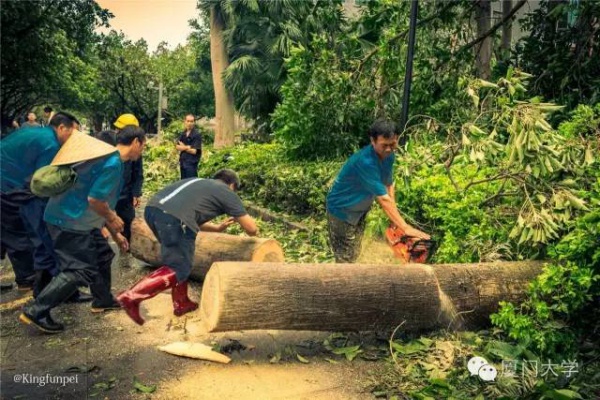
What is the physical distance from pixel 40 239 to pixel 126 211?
1753 mm

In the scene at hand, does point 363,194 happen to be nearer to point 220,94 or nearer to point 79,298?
point 79,298

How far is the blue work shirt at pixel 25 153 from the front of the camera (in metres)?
5.41

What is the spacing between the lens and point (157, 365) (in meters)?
4.30

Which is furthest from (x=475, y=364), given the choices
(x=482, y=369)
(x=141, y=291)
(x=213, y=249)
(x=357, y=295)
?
(x=213, y=249)

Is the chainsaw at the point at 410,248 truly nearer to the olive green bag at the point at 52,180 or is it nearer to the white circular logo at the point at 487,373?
the white circular logo at the point at 487,373

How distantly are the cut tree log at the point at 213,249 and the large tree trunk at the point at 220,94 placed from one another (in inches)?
548

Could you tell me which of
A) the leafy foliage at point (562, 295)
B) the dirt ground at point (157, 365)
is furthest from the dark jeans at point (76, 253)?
the leafy foliage at point (562, 295)

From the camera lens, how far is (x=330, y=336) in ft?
15.7

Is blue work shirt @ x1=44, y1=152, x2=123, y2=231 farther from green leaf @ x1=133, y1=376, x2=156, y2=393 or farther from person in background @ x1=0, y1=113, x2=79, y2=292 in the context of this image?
green leaf @ x1=133, y1=376, x2=156, y2=393

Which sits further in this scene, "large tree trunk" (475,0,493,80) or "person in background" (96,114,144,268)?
"large tree trunk" (475,0,493,80)

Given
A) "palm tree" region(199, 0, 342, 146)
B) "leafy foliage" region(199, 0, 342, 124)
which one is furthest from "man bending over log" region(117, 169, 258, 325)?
"palm tree" region(199, 0, 342, 146)

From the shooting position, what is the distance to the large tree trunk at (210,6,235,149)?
20.7 m

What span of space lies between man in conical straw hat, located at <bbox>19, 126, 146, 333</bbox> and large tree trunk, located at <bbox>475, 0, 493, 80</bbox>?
22.8ft

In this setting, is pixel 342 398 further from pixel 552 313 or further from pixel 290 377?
pixel 552 313
